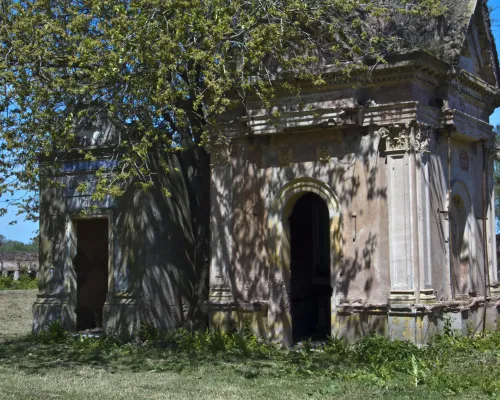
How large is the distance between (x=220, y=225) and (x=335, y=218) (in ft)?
7.93

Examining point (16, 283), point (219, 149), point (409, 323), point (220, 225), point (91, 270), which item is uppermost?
point (219, 149)

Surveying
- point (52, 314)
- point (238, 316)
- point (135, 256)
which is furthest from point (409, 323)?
point (52, 314)

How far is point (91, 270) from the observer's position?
19188 millimetres

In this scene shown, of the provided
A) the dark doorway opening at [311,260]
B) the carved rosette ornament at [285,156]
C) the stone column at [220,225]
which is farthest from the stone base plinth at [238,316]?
the dark doorway opening at [311,260]

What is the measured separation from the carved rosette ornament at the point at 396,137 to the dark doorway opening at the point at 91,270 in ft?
26.6

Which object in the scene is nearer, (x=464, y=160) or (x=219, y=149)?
(x=219, y=149)

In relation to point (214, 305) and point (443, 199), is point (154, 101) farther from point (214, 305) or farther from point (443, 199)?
point (443, 199)

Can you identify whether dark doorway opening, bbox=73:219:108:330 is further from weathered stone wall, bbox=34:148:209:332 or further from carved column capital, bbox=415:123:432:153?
carved column capital, bbox=415:123:432:153

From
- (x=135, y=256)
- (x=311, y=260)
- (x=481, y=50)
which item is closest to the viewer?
(x=135, y=256)

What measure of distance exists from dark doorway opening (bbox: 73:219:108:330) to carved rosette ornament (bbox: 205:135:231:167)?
4754mm

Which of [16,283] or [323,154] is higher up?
[323,154]

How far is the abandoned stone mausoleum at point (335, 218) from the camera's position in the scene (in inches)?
536

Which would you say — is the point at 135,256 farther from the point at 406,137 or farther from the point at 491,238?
the point at 491,238

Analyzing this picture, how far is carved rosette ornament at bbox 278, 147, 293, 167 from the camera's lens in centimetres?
1477
